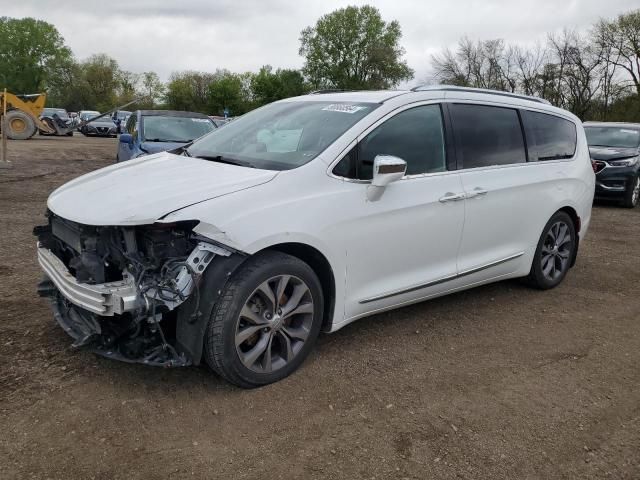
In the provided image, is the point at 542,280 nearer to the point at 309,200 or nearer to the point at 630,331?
the point at 630,331

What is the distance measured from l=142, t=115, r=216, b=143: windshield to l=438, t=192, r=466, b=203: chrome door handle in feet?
23.1

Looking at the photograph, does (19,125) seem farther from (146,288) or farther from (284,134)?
(146,288)

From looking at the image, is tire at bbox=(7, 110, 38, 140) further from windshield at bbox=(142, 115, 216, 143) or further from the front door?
the front door

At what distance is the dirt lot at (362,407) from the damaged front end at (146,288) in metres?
0.30

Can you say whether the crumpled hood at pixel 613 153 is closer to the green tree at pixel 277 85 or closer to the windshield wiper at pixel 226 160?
the windshield wiper at pixel 226 160

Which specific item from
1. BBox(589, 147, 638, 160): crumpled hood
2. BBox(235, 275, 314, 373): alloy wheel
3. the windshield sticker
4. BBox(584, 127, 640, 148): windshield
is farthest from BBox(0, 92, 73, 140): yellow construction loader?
BBox(235, 275, 314, 373): alloy wheel

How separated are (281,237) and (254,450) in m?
1.13

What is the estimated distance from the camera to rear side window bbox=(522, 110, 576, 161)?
4.99 meters

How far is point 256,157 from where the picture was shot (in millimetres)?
3744

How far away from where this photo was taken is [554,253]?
17.6 ft

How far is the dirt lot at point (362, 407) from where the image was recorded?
2.66 metres

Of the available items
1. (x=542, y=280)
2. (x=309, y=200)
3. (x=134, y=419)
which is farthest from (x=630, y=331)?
(x=134, y=419)

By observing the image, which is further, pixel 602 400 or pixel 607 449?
pixel 602 400

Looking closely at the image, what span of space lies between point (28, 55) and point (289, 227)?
8706 cm
